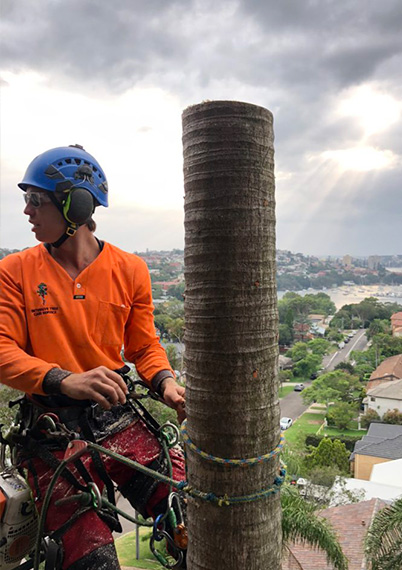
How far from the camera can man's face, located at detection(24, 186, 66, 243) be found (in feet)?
8.32

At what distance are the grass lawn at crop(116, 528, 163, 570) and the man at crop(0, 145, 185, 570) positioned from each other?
14.7m

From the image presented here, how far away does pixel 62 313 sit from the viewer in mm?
2469

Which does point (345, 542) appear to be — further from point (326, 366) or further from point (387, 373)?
point (326, 366)

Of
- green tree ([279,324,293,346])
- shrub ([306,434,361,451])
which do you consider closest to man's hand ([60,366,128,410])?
shrub ([306,434,361,451])

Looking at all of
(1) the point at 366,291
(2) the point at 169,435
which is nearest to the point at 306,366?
(2) the point at 169,435

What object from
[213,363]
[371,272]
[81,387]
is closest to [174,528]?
[81,387]

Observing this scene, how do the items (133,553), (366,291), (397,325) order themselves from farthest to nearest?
(366,291) < (397,325) < (133,553)

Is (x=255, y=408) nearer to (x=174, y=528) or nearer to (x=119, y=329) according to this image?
(x=174, y=528)

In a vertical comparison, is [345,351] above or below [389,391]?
below

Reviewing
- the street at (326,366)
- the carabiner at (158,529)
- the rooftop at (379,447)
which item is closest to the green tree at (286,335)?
the street at (326,366)

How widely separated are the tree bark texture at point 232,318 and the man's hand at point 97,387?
0.53m

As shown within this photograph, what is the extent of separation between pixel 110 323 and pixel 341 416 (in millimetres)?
36853

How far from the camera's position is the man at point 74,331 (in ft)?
7.35

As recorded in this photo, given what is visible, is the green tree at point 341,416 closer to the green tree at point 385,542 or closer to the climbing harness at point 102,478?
the green tree at point 385,542
